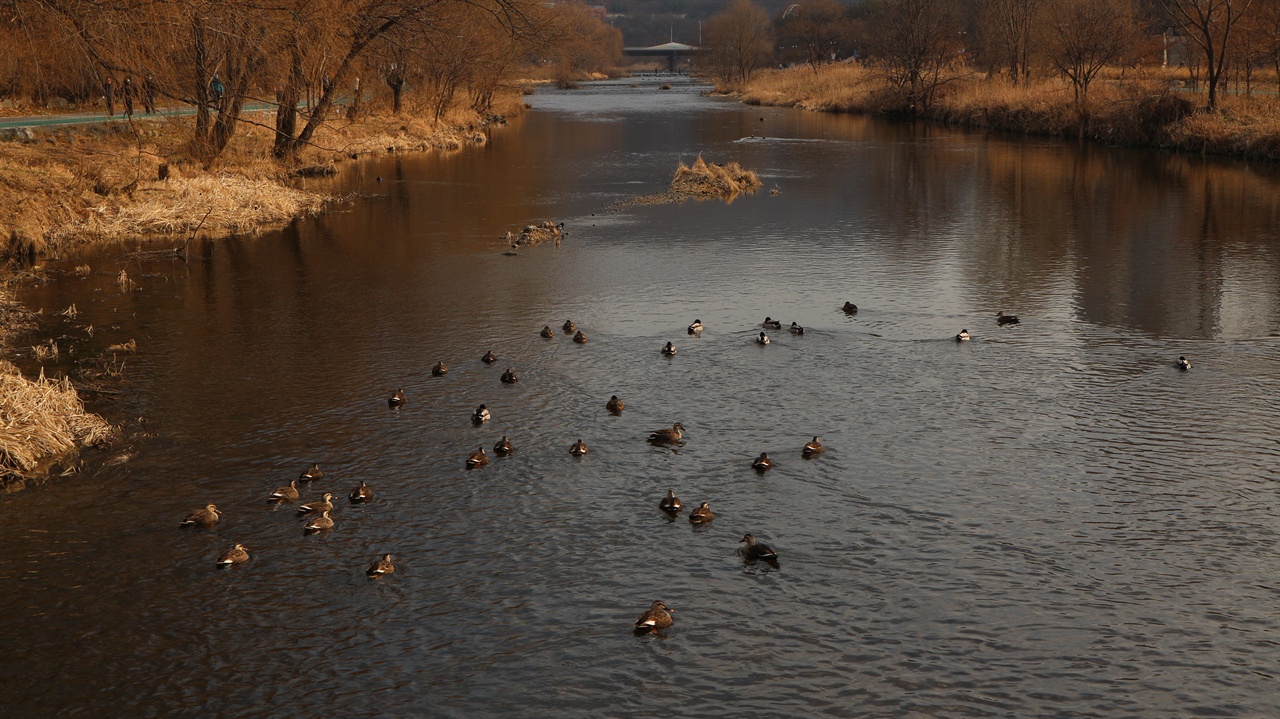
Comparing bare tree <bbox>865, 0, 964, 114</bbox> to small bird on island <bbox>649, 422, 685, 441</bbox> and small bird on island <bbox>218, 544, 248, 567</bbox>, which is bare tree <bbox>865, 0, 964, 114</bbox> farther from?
small bird on island <bbox>218, 544, 248, 567</bbox>

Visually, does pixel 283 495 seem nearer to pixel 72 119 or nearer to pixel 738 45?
pixel 72 119

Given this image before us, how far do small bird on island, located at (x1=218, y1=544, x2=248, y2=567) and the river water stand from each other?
0.44ft

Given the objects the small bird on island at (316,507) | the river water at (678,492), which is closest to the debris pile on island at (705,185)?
the river water at (678,492)

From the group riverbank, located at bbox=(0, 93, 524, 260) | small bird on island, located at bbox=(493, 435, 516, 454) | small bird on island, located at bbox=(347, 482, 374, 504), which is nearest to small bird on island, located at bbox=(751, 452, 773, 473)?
small bird on island, located at bbox=(493, 435, 516, 454)

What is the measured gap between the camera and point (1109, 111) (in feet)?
172

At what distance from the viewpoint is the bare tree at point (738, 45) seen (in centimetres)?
13100

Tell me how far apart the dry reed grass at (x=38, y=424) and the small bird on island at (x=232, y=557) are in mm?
3883

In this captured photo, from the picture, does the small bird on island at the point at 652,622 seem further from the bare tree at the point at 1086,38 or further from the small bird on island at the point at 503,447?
the bare tree at the point at 1086,38

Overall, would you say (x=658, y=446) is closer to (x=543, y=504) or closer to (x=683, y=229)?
(x=543, y=504)

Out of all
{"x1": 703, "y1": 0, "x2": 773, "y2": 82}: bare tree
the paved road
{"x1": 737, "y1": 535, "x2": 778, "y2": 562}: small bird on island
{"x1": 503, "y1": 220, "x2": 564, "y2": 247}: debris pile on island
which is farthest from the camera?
{"x1": 703, "y1": 0, "x2": 773, "y2": 82}: bare tree

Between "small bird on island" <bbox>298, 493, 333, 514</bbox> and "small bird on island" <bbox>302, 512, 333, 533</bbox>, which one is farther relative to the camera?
"small bird on island" <bbox>298, 493, 333, 514</bbox>

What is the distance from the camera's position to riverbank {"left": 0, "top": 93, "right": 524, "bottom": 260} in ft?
91.6

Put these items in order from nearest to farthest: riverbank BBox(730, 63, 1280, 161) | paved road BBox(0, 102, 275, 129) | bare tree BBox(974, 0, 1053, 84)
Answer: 1. paved road BBox(0, 102, 275, 129)
2. riverbank BBox(730, 63, 1280, 161)
3. bare tree BBox(974, 0, 1053, 84)

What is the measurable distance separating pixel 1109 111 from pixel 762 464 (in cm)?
4525
